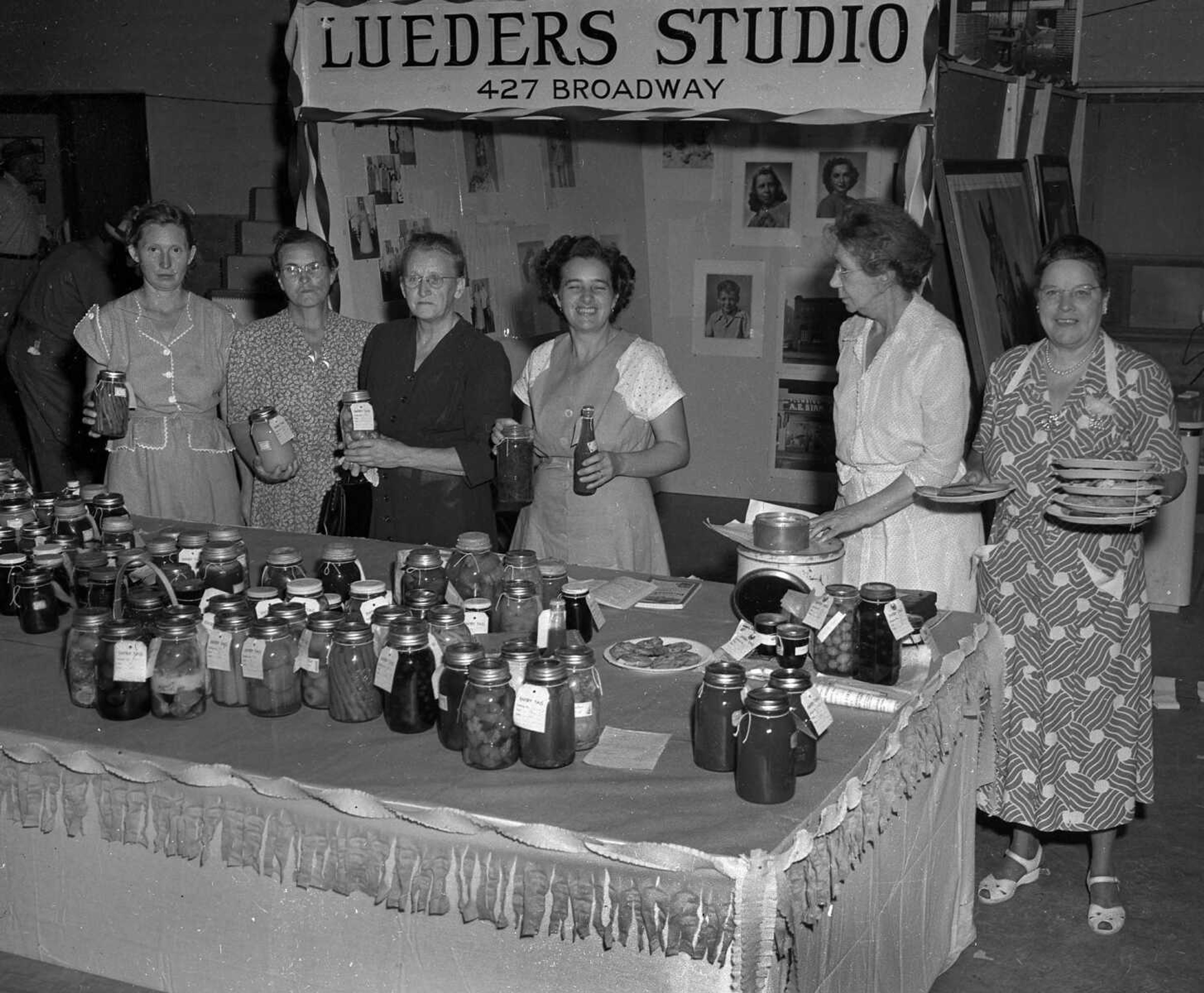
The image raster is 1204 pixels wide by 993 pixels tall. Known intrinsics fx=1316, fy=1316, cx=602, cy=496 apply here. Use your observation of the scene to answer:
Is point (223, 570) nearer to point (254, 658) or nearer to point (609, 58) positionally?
point (254, 658)

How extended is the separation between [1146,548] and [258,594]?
14.4 ft

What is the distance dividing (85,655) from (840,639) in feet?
4.73

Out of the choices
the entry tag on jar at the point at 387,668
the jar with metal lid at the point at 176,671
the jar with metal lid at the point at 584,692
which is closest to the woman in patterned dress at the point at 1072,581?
the jar with metal lid at the point at 584,692

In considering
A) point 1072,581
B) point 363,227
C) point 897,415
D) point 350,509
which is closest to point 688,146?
point 363,227

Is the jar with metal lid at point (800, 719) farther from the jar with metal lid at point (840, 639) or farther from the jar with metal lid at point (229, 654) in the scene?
the jar with metal lid at point (229, 654)

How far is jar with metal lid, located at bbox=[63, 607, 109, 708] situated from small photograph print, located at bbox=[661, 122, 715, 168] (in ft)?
15.6

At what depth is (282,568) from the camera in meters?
2.89

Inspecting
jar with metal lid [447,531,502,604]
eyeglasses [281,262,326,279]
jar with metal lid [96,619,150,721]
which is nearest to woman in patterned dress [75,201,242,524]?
eyeglasses [281,262,326,279]

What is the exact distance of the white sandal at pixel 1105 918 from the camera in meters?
3.22

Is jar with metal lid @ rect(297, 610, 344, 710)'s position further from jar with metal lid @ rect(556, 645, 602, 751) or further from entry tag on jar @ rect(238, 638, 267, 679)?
jar with metal lid @ rect(556, 645, 602, 751)

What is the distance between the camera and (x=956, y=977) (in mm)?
3021

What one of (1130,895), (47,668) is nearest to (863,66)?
(1130,895)

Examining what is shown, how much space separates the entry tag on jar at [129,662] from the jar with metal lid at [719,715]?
1005 millimetres

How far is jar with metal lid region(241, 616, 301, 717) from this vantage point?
2391 millimetres
